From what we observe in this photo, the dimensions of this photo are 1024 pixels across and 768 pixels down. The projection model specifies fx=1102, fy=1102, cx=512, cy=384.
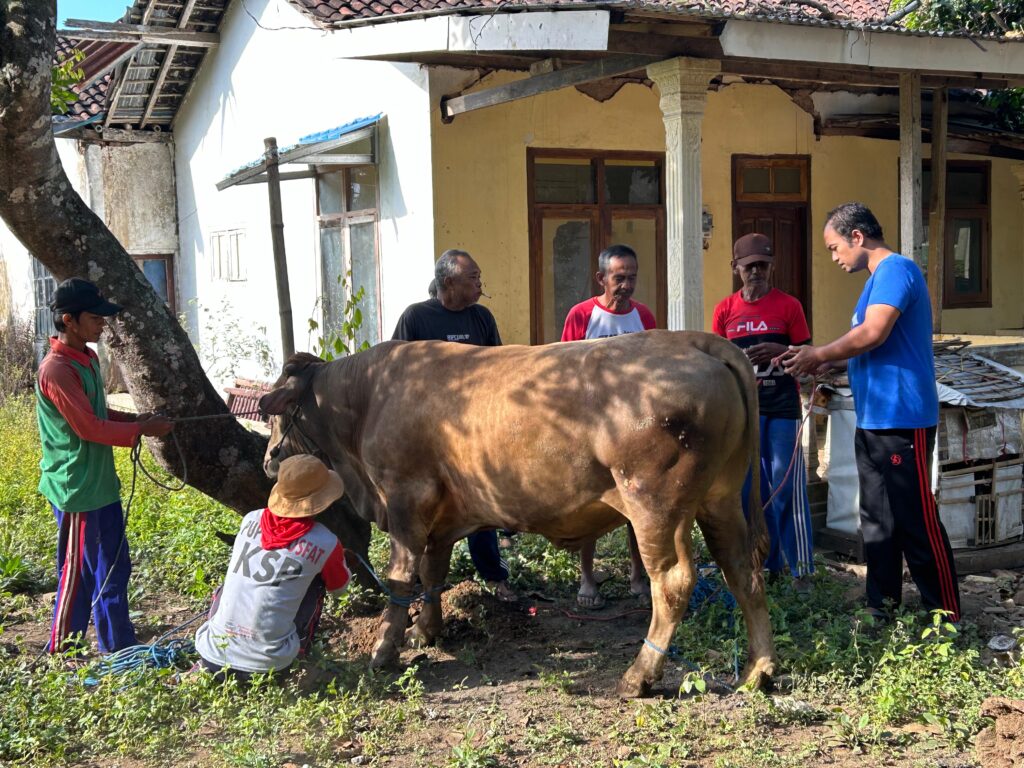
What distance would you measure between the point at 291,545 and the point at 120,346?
1.75 m

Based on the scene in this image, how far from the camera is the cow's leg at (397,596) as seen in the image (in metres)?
5.15

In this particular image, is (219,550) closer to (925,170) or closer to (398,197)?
(398,197)

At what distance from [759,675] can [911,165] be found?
18.8 feet

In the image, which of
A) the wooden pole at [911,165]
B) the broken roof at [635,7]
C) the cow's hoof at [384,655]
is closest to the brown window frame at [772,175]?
the broken roof at [635,7]

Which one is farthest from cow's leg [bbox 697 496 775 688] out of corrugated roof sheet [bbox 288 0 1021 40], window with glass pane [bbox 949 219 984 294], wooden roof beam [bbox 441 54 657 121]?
window with glass pane [bbox 949 219 984 294]

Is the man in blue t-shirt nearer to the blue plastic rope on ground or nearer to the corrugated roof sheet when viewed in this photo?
the corrugated roof sheet

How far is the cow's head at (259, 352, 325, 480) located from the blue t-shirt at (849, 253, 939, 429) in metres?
2.74

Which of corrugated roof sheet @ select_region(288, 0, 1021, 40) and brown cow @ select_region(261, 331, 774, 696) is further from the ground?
corrugated roof sheet @ select_region(288, 0, 1021, 40)

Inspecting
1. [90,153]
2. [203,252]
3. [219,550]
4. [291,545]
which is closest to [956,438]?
[291,545]

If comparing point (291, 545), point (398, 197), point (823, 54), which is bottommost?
point (291, 545)

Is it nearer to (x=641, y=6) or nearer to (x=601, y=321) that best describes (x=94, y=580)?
(x=601, y=321)

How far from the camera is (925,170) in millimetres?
12297

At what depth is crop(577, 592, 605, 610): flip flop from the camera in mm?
6031

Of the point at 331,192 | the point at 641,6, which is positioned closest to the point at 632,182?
the point at 331,192
